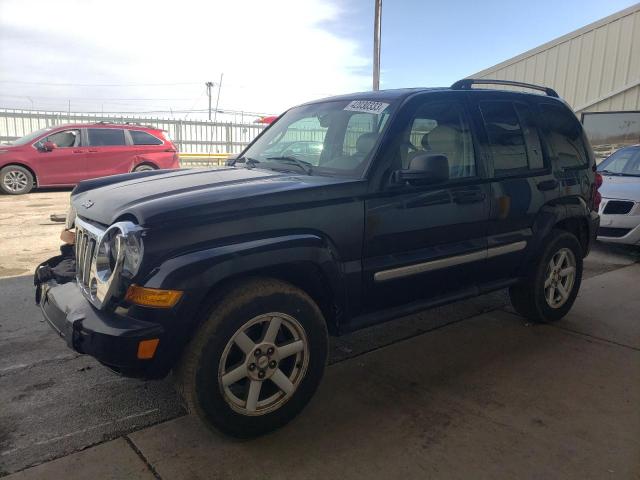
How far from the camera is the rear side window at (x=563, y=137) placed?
423cm

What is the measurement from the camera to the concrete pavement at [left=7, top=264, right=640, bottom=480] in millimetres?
2496

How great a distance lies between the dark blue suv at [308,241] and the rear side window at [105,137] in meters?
9.34

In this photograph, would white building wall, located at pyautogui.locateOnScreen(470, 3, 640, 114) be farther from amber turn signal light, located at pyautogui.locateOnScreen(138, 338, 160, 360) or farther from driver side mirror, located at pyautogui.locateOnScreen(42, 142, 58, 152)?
amber turn signal light, located at pyautogui.locateOnScreen(138, 338, 160, 360)

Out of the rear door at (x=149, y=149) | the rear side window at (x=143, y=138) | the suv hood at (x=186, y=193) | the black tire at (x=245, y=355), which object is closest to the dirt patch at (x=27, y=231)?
the rear door at (x=149, y=149)

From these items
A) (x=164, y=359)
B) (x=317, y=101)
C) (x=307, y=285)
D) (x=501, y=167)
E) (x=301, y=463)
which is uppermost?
(x=317, y=101)

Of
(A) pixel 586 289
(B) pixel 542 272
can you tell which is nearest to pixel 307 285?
(B) pixel 542 272

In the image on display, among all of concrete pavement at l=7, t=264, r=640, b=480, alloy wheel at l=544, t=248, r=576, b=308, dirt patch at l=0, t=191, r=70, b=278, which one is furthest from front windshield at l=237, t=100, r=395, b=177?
dirt patch at l=0, t=191, r=70, b=278

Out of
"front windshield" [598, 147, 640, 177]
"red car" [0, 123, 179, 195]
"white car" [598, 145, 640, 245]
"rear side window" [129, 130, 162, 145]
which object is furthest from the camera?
"rear side window" [129, 130, 162, 145]

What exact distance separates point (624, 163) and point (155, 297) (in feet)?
26.8

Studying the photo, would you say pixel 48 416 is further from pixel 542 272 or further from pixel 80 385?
pixel 542 272

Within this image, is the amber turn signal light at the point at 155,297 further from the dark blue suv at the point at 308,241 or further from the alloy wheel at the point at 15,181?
the alloy wheel at the point at 15,181

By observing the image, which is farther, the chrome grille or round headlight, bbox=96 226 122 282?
the chrome grille

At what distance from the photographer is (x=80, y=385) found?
10.6 feet

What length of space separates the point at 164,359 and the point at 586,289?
479cm
